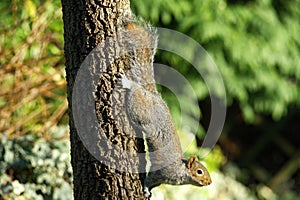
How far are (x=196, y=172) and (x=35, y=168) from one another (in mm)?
958

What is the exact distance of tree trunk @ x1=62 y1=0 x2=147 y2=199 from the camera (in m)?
2.97

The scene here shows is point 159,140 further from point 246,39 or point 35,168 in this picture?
point 246,39

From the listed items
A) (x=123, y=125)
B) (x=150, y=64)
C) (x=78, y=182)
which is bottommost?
(x=78, y=182)

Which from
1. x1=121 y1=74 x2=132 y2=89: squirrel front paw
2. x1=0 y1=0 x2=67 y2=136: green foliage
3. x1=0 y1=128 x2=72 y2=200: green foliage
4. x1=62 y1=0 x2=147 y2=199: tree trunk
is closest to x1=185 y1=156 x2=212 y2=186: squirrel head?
x1=62 y1=0 x2=147 y2=199: tree trunk

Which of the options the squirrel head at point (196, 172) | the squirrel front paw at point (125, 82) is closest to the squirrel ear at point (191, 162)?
the squirrel head at point (196, 172)

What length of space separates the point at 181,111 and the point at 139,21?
308 centimetres

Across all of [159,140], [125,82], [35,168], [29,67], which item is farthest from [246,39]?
[125,82]

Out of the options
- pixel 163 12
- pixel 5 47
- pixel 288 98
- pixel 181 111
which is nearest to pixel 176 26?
pixel 163 12

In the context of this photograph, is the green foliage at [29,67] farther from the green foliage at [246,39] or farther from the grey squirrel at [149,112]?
the grey squirrel at [149,112]

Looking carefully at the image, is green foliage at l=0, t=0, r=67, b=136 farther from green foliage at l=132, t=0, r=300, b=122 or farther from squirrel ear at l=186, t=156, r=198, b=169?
squirrel ear at l=186, t=156, r=198, b=169

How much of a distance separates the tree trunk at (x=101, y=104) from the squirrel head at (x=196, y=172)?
53 cm

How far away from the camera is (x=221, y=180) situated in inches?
258

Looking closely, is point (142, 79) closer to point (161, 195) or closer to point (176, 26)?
point (161, 195)

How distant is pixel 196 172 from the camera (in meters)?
3.58
